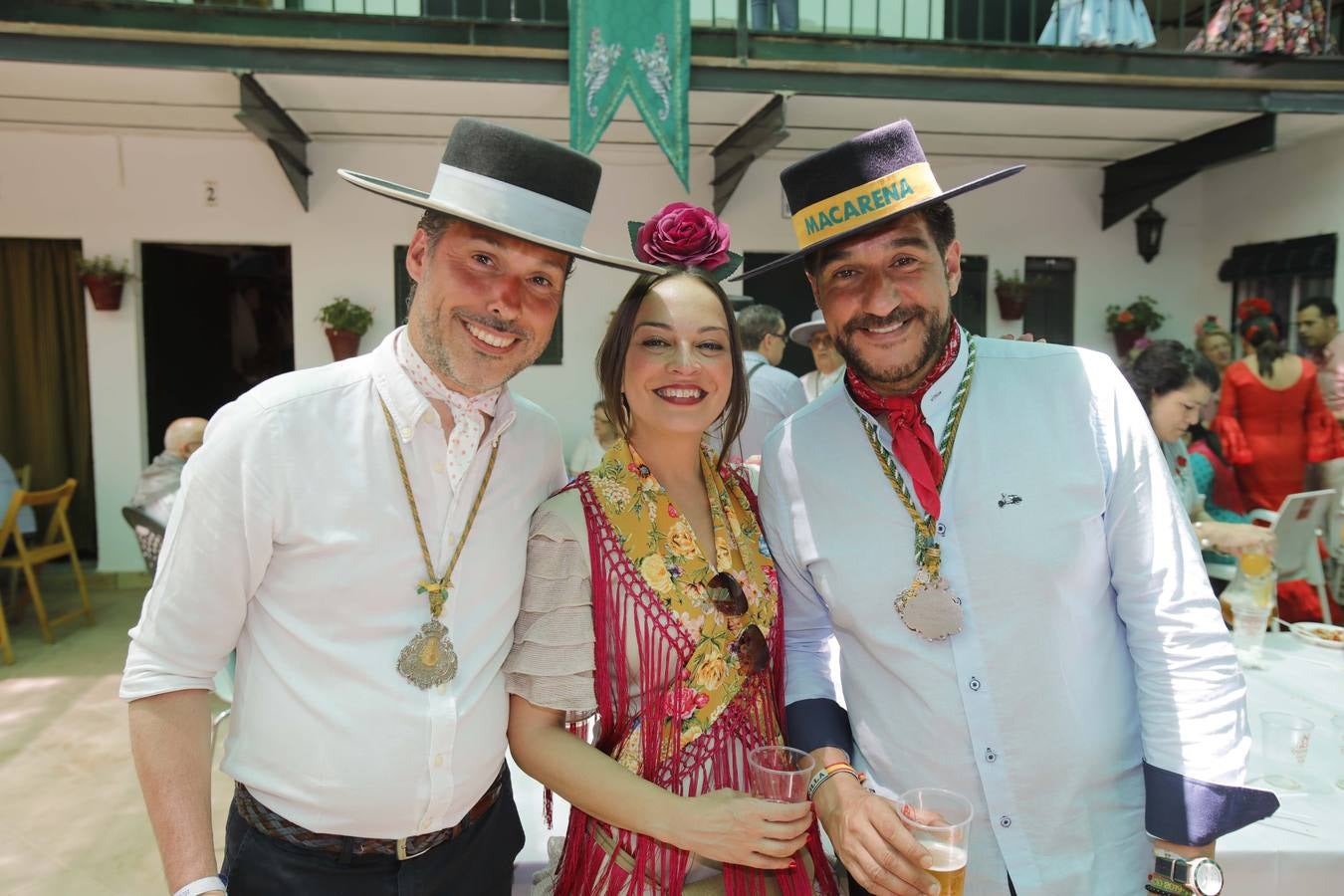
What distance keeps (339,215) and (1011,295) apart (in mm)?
5994

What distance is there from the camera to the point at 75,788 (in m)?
4.02

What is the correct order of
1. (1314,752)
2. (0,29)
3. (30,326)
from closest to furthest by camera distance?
(1314,752) < (0,29) < (30,326)

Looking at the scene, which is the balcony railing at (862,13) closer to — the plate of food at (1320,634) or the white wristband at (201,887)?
the plate of food at (1320,634)

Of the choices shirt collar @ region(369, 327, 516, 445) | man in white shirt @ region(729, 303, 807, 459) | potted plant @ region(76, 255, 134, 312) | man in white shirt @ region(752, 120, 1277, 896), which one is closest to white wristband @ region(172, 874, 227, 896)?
shirt collar @ region(369, 327, 516, 445)

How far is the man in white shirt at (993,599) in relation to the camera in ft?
4.65

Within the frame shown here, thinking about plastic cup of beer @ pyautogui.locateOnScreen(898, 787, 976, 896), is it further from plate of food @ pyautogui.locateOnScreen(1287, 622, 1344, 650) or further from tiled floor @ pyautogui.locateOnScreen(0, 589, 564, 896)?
plate of food @ pyautogui.locateOnScreen(1287, 622, 1344, 650)

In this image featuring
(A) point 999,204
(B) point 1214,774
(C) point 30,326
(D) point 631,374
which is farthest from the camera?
(A) point 999,204

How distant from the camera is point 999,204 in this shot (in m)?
7.94

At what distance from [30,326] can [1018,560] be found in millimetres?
8534

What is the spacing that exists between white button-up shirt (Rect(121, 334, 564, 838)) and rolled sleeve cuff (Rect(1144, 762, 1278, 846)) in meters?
1.13

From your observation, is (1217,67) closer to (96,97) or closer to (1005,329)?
(1005,329)

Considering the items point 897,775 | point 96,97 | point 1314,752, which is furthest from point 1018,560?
point 96,97

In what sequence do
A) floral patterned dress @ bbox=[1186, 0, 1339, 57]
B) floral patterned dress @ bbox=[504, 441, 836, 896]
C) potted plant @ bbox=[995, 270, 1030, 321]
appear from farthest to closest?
potted plant @ bbox=[995, 270, 1030, 321] → floral patterned dress @ bbox=[1186, 0, 1339, 57] → floral patterned dress @ bbox=[504, 441, 836, 896]

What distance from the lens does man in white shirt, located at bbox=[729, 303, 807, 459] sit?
4683 millimetres
